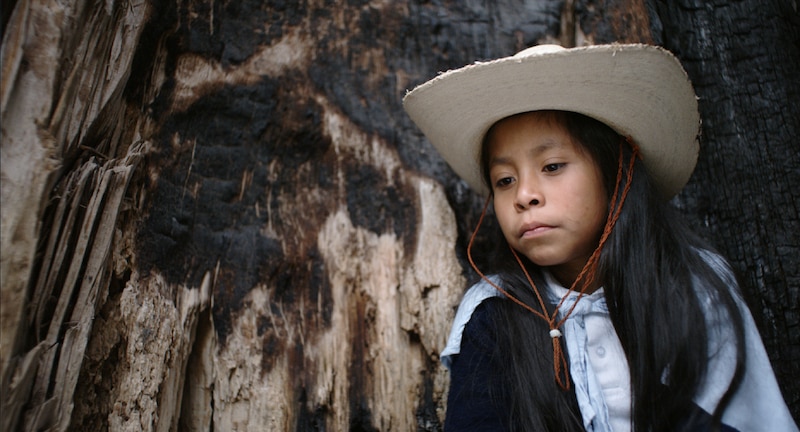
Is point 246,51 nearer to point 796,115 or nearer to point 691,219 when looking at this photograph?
point 691,219

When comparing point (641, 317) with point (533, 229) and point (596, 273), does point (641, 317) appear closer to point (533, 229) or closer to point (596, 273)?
point (596, 273)

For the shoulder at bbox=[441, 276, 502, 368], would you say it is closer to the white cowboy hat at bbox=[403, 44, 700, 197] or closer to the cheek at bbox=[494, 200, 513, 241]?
the cheek at bbox=[494, 200, 513, 241]

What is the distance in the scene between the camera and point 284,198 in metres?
1.75

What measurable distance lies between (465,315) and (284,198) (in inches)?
24.6

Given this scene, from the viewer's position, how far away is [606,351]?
1.47 meters

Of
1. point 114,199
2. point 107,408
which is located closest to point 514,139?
point 114,199

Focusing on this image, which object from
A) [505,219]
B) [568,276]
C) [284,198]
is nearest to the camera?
[505,219]

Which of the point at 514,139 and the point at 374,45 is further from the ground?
the point at 374,45

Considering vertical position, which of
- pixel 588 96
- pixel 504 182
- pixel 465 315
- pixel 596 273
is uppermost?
pixel 588 96

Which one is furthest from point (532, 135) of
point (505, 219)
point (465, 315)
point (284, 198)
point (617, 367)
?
point (284, 198)

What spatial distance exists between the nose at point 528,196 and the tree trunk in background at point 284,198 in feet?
1.26

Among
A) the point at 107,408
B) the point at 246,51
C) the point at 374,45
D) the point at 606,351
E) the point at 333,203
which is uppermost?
the point at 374,45

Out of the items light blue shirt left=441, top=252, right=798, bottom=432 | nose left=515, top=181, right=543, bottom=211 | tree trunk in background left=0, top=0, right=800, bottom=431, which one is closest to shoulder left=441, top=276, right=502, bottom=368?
light blue shirt left=441, top=252, right=798, bottom=432

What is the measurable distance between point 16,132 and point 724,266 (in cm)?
165
